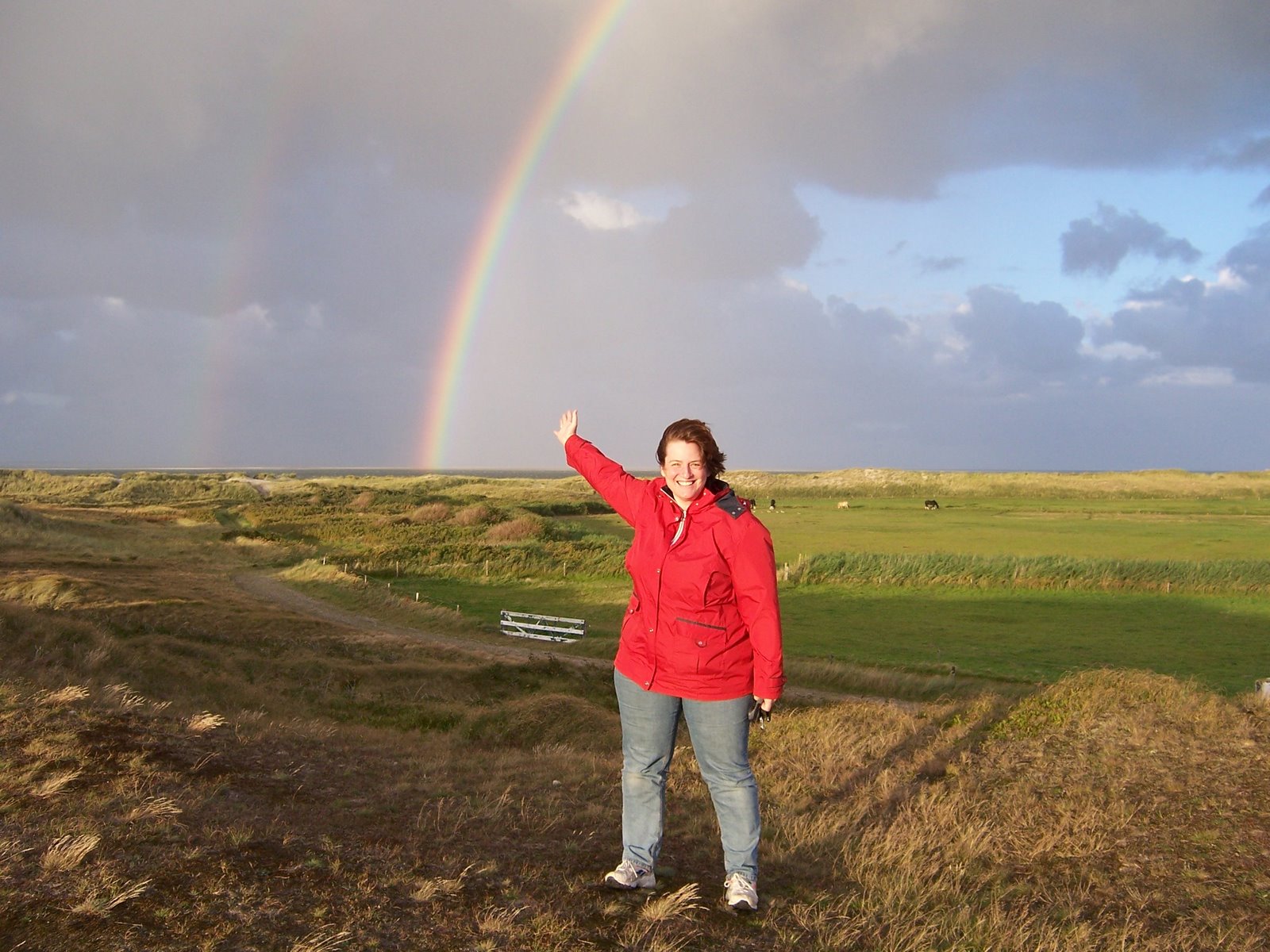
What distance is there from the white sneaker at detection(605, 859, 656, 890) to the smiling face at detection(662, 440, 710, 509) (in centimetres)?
175

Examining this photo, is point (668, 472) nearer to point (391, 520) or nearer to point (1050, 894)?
point (1050, 894)

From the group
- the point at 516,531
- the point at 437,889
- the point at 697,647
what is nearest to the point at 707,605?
the point at 697,647

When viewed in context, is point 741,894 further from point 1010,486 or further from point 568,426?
point 1010,486

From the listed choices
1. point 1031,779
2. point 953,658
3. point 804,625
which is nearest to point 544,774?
point 1031,779

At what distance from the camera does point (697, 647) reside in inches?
148

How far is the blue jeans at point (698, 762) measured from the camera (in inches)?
149

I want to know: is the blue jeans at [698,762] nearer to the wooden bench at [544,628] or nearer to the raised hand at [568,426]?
the raised hand at [568,426]

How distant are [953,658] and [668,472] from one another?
A: 20396 millimetres

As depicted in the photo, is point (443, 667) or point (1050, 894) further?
point (443, 667)

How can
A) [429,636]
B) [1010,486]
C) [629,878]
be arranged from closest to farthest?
[629,878], [429,636], [1010,486]

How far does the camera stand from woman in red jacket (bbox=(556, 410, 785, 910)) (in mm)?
3709

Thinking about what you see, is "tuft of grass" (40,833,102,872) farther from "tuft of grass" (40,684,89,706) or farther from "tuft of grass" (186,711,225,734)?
"tuft of grass" (40,684,89,706)

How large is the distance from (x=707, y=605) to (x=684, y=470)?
2.03 feet

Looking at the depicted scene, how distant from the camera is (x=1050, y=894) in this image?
4.78 m
